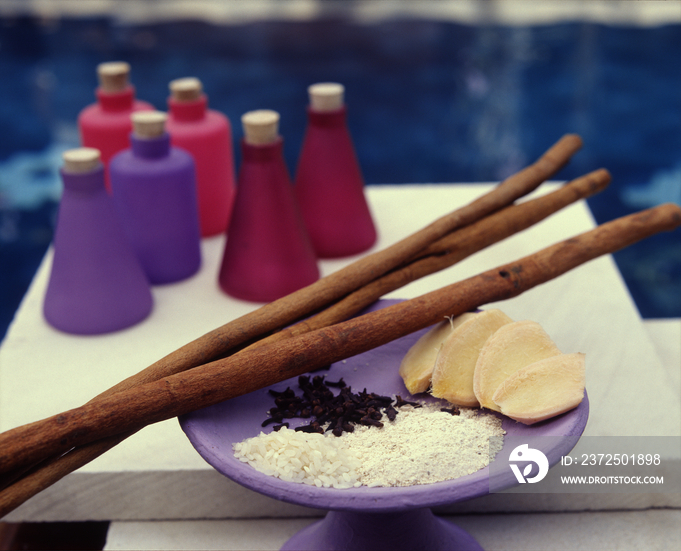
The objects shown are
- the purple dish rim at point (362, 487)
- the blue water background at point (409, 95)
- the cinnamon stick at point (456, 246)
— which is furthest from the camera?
the blue water background at point (409, 95)

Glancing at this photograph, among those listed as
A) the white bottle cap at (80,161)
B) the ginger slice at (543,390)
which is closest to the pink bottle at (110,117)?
the white bottle cap at (80,161)

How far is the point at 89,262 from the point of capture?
783mm

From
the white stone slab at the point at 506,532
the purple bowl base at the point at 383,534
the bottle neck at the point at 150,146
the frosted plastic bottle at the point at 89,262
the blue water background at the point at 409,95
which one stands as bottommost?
the blue water background at the point at 409,95

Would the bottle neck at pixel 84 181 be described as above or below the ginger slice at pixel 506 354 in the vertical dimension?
above

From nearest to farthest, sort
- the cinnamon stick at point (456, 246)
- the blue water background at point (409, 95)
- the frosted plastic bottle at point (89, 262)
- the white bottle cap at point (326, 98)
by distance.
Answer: the cinnamon stick at point (456, 246) → the frosted plastic bottle at point (89, 262) → the white bottle cap at point (326, 98) → the blue water background at point (409, 95)

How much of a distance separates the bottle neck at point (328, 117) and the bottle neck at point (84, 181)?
0.25m

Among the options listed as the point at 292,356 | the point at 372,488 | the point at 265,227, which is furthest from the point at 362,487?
the point at 265,227

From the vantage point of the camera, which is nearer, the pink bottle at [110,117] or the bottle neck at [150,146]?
the bottle neck at [150,146]

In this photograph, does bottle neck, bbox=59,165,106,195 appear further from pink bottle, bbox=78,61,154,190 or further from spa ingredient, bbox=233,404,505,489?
spa ingredient, bbox=233,404,505,489

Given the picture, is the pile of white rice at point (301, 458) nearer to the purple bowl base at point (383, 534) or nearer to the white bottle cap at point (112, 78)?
the purple bowl base at point (383, 534)

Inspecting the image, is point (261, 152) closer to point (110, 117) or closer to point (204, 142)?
point (204, 142)

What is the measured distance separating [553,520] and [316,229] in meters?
0.42

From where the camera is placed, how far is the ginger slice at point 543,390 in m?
0.52

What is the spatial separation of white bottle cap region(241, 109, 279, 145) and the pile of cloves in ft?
1.00
